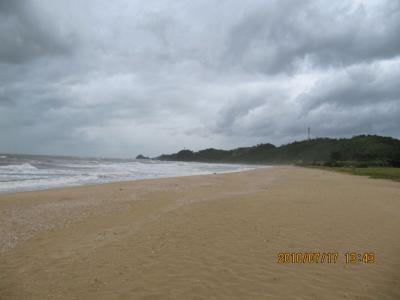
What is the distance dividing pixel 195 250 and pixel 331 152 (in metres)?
109

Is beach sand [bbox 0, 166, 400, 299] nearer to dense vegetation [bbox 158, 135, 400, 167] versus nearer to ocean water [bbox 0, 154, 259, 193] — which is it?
ocean water [bbox 0, 154, 259, 193]

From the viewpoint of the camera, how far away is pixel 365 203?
11.8 meters

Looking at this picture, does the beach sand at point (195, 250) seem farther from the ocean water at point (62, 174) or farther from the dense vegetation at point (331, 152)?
the dense vegetation at point (331, 152)

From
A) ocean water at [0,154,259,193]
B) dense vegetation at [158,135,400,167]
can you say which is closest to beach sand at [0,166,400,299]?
ocean water at [0,154,259,193]

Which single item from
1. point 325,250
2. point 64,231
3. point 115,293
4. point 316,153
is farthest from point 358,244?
point 316,153

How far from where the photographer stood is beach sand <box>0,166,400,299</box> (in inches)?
173

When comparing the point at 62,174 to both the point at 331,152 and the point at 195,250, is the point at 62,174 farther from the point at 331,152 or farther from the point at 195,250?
the point at 331,152

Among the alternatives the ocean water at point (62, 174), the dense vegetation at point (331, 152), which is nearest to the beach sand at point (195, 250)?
the ocean water at point (62, 174)

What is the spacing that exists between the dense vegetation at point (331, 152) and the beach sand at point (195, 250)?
49010 mm

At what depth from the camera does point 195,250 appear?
19.6ft

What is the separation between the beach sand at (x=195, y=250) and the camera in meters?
4.38

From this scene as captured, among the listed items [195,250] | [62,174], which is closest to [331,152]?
[62,174]

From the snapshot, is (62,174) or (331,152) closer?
(62,174)

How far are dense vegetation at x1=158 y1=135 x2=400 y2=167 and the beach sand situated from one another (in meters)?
49.0
